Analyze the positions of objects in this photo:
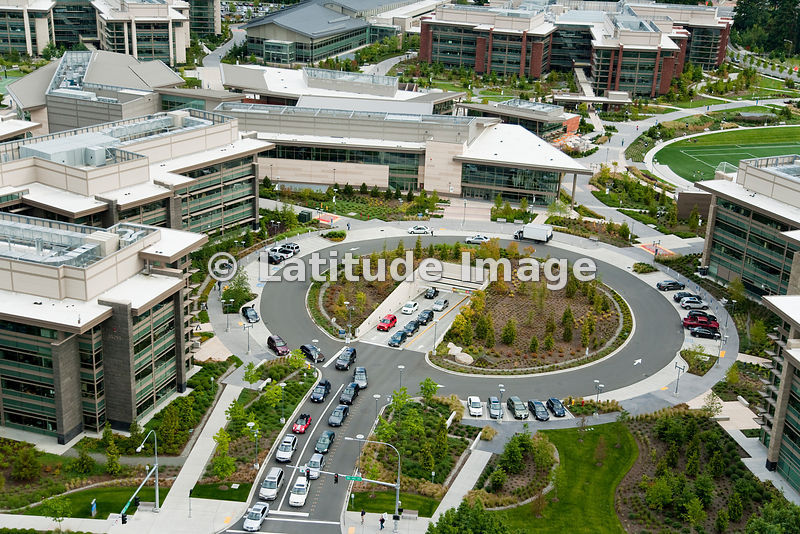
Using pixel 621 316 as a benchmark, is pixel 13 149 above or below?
above

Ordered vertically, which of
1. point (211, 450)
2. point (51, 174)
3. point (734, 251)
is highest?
point (51, 174)

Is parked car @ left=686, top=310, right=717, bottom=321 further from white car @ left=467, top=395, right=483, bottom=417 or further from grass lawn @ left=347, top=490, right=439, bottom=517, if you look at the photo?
grass lawn @ left=347, top=490, right=439, bottom=517

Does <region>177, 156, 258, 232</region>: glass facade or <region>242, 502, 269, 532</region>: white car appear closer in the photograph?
<region>242, 502, 269, 532</region>: white car

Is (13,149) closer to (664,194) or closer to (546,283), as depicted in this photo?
(546,283)

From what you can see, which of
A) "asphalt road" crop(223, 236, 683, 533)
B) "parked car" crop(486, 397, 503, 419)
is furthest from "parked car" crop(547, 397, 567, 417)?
"parked car" crop(486, 397, 503, 419)

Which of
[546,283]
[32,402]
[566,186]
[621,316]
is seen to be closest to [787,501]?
[621,316]

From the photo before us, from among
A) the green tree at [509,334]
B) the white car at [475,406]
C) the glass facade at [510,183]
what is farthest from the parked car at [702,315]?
the glass facade at [510,183]
